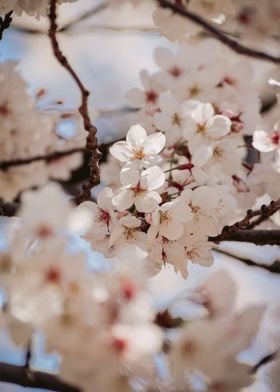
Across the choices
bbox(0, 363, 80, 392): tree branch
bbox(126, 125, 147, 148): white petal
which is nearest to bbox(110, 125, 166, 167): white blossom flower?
bbox(126, 125, 147, 148): white petal

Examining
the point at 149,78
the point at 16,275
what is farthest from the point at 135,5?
the point at 16,275

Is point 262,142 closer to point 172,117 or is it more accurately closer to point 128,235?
point 172,117

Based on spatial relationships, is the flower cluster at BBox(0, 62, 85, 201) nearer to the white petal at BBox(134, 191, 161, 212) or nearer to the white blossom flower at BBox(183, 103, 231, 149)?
the white blossom flower at BBox(183, 103, 231, 149)

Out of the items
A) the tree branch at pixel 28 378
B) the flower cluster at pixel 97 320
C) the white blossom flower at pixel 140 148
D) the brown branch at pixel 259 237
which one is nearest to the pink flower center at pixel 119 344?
the flower cluster at pixel 97 320

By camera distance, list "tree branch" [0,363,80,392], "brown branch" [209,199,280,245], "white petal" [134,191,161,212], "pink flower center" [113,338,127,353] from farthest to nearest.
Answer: "brown branch" [209,199,280,245] < "white petal" [134,191,161,212] < "tree branch" [0,363,80,392] < "pink flower center" [113,338,127,353]

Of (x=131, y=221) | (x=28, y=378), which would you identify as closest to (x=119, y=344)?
(x=28, y=378)

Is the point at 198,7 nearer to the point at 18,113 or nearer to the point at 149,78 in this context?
the point at 149,78

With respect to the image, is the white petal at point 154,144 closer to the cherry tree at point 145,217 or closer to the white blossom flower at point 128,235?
the cherry tree at point 145,217
